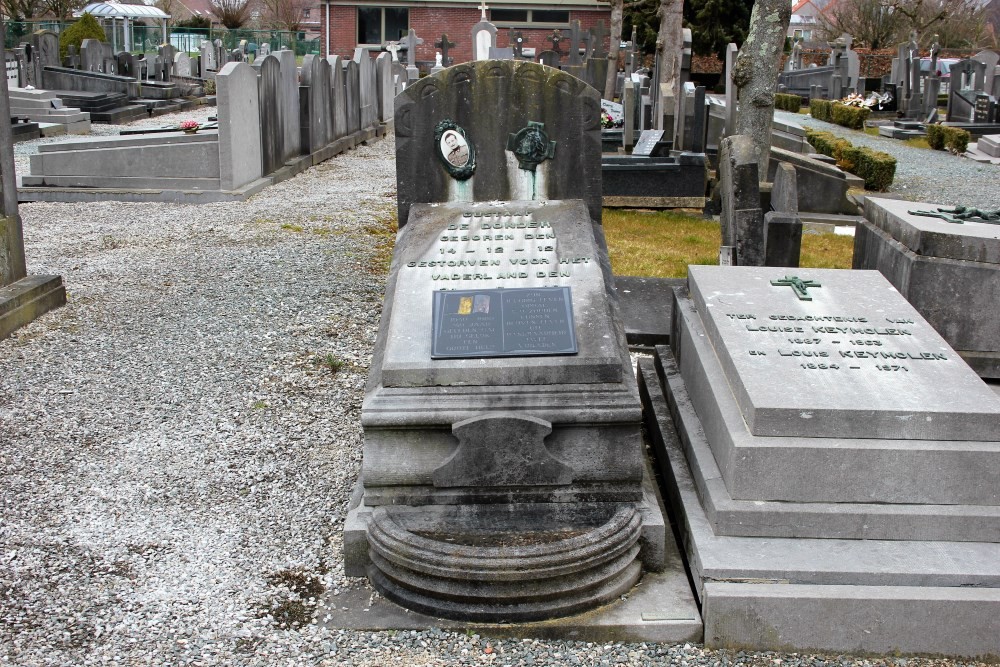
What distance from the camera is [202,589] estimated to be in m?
3.48

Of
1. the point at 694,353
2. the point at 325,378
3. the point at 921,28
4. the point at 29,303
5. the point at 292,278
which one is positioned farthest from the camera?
the point at 921,28

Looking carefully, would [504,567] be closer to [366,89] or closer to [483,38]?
[366,89]

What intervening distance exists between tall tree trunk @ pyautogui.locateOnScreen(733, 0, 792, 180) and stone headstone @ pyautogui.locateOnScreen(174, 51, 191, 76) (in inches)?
865

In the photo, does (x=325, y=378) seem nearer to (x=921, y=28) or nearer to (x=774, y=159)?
(x=774, y=159)

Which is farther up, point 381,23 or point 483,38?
point 381,23

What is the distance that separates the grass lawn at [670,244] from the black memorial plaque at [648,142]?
32.3 inches

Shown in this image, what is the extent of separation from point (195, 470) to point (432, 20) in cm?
3833

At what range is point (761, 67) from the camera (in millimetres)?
9508

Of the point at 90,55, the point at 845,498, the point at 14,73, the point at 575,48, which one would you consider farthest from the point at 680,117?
the point at 90,55

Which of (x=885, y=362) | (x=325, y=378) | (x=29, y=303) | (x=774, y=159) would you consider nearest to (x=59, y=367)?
(x=29, y=303)

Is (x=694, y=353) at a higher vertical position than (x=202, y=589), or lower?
higher

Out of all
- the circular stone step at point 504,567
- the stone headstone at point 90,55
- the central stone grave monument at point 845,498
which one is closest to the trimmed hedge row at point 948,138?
the central stone grave monument at point 845,498

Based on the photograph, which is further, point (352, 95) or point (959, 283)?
point (352, 95)

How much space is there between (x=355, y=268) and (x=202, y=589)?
484 cm
